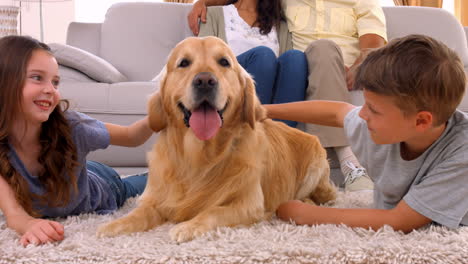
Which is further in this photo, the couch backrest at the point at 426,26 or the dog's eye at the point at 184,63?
the couch backrest at the point at 426,26

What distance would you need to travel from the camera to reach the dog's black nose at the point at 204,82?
4.82 ft

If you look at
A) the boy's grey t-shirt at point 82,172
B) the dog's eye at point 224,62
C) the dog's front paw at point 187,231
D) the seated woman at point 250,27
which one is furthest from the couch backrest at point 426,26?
the dog's front paw at point 187,231

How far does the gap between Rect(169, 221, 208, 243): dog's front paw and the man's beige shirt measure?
225 centimetres

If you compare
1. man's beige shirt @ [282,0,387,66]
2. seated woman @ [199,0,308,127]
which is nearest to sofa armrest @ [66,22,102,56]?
seated woman @ [199,0,308,127]

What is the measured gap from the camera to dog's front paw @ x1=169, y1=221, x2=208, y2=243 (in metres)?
1.32

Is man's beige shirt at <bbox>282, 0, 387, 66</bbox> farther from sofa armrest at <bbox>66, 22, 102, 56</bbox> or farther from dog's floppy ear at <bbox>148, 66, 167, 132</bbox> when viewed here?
dog's floppy ear at <bbox>148, 66, 167, 132</bbox>

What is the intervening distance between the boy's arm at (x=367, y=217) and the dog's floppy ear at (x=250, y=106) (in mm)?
385

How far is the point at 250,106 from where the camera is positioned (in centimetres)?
163

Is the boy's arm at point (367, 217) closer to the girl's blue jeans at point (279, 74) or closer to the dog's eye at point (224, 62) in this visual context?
the dog's eye at point (224, 62)

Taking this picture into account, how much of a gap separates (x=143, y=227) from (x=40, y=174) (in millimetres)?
507

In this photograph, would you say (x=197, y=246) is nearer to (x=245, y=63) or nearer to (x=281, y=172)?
(x=281, y=172)

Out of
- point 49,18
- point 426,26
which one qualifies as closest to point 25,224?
point 426,26

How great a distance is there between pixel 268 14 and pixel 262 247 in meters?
2.48

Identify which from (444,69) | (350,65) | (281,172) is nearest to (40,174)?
(281,172)
